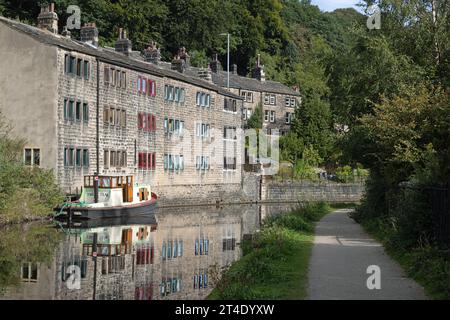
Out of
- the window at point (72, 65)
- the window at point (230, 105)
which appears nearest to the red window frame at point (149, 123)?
the window at point (72, 65)

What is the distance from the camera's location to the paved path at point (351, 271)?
533 inches

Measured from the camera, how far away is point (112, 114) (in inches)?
1812

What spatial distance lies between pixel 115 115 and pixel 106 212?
9.94m

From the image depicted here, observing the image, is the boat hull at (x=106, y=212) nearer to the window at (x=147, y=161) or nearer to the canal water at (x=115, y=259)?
the canal water at (x=115, y=259)

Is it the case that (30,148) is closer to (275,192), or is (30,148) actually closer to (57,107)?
(57,107)

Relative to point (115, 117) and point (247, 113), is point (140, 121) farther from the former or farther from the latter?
point (247, 113)

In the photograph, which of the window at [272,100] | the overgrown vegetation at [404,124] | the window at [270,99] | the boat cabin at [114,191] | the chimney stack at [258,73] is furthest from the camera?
the chimney stack at [258,73]

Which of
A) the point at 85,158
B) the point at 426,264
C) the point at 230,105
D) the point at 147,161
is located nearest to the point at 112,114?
the point at 85,158

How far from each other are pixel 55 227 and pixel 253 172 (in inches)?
1380

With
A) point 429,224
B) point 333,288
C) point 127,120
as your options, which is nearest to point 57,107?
point 127,120

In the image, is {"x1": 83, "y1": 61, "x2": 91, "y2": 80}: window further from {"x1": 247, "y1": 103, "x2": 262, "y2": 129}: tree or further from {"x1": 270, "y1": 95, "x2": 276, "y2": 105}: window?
{"x1": 270, "y1": 95, "x2": 276, "y2": 105}: window

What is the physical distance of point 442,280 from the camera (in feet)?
45.7

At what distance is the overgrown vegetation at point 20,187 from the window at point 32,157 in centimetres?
52

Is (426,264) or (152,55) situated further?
(152,55)
